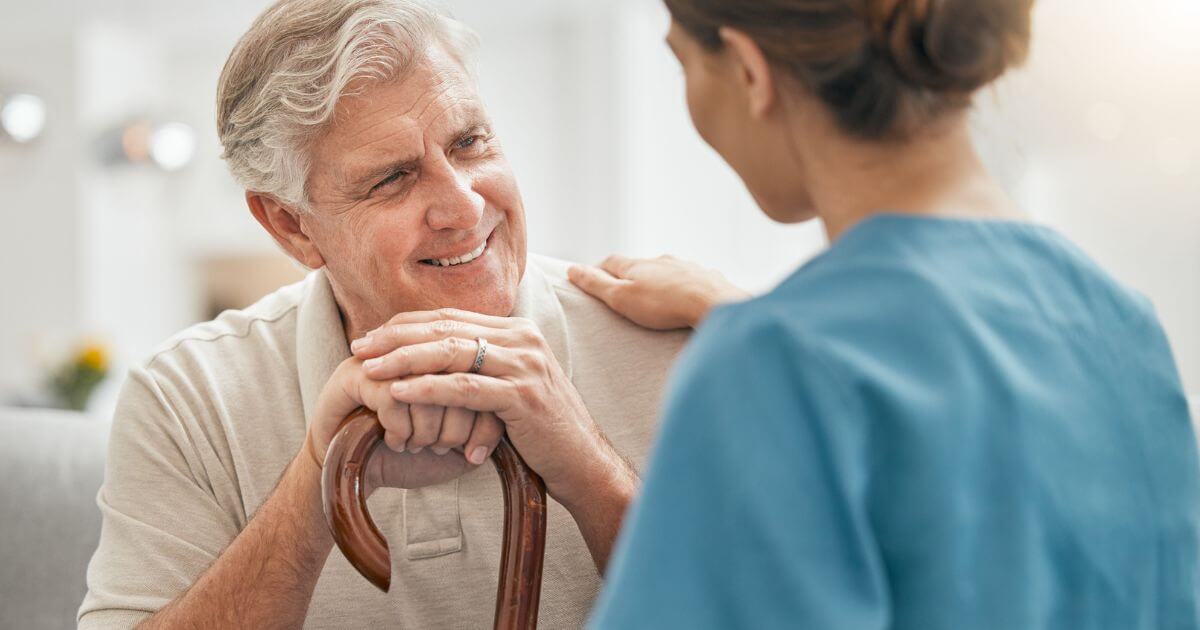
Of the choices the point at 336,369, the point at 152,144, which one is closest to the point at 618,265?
the point at 336,369

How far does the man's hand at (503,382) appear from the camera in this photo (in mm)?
1066

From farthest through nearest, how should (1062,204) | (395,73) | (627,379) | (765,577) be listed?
(1062,204) < (627,379) < (395,73) < (765,577)

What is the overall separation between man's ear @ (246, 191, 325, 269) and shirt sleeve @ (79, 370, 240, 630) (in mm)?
232

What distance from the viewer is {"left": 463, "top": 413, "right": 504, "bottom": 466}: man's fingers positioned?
3.63 feet

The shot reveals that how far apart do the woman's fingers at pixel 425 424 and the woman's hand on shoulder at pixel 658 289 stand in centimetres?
40

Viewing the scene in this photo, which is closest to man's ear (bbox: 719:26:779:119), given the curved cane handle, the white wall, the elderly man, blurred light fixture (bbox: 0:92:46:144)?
the curved cane handle

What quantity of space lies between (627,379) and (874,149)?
790 mm

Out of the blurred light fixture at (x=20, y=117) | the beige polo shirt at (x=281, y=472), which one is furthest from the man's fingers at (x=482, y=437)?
the blurred light fixture at (x=20, y=117)

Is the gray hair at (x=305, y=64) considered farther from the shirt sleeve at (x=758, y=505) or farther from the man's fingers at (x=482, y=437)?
the shirt sleeve at (x=758, y=505)

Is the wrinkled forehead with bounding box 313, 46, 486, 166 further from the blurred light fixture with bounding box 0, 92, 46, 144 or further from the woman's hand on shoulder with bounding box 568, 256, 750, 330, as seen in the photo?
the blurred light fixture with bounding box 0, 92, 46, 144

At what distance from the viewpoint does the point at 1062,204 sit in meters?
3.15

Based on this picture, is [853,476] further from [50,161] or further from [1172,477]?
[50,161]

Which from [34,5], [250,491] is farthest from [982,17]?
[34,5]

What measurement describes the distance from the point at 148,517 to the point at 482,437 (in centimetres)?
47
